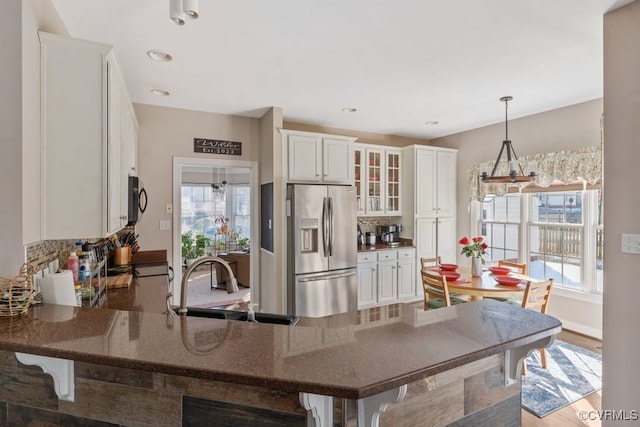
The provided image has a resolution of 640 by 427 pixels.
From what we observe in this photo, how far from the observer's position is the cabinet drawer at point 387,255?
4.59 m

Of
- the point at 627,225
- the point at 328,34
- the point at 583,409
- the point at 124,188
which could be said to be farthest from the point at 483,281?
the point at 124,188

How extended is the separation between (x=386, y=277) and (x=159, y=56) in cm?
374

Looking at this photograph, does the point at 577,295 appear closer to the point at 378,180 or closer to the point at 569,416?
the point at 569,416

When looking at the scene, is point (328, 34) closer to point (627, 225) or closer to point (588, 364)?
point (627, 225)

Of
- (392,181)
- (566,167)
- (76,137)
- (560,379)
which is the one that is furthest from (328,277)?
(566,167)

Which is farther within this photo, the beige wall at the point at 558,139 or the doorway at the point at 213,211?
the doorway at the point at 213,211

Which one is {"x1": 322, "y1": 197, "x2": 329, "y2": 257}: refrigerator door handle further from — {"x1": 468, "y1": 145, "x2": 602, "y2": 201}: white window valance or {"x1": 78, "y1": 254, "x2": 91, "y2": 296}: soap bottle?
{"x1": 78, "y1": 254, "x2": 91, "y2": 296}: soap bottle

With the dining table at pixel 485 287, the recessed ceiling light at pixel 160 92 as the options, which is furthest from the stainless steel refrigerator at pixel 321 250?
the recessed ceiling light at pixel 160 92

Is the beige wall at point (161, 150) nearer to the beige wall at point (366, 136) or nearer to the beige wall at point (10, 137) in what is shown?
the beige wall at point (366, 136)

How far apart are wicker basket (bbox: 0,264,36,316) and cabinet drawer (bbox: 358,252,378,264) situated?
3596mm

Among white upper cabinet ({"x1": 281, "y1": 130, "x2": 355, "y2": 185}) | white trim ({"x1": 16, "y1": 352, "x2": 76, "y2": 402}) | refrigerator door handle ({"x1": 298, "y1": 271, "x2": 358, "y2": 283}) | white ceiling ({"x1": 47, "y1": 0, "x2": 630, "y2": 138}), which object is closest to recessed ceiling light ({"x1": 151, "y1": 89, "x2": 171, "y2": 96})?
white ceiling ({"x1": 47, "y1": 0, "x2": 630, "y2": 138})

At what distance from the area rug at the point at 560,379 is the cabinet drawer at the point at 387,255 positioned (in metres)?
2.01

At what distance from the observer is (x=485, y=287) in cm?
285

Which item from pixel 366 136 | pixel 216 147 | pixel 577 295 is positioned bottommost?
pixel 577 295
